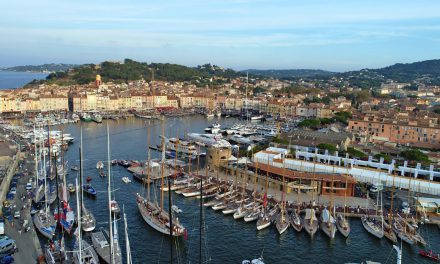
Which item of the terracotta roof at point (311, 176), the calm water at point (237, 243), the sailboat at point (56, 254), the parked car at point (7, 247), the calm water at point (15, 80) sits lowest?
the calm water at point (237, 243)

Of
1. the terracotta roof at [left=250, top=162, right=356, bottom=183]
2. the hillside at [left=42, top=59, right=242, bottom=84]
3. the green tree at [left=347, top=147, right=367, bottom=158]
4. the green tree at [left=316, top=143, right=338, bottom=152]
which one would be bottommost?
the green tree at [left=347, top=147, right=367, bottom=158]

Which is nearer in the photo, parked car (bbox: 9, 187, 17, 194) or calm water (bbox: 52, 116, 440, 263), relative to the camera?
calm water (bbox: 52, 116, 440, 263)

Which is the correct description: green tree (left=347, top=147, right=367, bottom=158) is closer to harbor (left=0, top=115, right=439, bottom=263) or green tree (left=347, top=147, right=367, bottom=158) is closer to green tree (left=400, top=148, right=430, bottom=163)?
green tree (left=400, top=148, right=430, bottom=163)

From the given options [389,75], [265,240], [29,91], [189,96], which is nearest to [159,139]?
[265,240]

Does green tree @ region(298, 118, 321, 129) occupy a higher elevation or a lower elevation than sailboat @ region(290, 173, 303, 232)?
higher

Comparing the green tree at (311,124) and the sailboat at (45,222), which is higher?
the green tree at (311,124)

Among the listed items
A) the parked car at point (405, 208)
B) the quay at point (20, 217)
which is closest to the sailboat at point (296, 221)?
the parked car at point (405, 208)

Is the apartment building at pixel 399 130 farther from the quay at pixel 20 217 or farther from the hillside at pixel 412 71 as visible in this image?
the hillside at pixel 412 71

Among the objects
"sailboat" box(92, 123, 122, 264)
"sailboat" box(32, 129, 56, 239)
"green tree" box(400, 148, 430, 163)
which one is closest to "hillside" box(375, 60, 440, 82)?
"green tree" box(400, 148, 430, 163)
